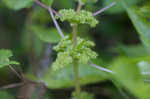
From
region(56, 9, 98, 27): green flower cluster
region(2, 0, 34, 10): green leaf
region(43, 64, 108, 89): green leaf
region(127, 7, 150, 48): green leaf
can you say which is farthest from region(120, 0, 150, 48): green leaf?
region(2, 0, 34, 10): green leaf

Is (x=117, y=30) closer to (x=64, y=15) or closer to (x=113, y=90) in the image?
(x=113, y=90)

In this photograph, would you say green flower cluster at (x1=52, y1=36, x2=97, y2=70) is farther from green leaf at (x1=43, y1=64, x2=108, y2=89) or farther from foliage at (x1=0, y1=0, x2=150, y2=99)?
green leaf at (x1=43, y1=64, x2=108, y2=89)

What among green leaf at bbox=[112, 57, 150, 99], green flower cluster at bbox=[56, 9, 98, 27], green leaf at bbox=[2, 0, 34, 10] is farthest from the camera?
green leaf at bbox=[2, 0, 34, 10]

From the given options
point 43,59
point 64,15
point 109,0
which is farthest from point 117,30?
point 64,15

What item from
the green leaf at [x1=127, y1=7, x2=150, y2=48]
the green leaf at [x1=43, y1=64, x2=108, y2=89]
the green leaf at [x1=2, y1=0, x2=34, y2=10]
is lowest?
the green leaf at [x1=43, y1=64, x2=108, y2=89]

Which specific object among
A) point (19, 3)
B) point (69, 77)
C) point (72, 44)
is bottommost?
point (69, 77)

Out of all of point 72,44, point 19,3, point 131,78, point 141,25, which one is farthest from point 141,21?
point 19,3

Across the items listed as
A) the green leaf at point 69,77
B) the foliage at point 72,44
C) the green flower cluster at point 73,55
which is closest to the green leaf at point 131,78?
the foliage at point 72,44

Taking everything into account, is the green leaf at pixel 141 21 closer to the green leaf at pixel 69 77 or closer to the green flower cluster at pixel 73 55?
the green flower cluster at pixel 73 55

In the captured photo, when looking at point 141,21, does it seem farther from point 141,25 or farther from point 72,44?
point 72,44
